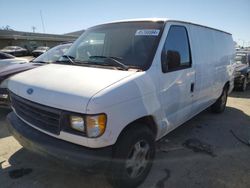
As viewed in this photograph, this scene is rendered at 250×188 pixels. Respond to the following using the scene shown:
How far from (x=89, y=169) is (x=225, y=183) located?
194 cm

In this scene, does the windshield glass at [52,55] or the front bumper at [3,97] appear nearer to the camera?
the front bumper at [3,97]

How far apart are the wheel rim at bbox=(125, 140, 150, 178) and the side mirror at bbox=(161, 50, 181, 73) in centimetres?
102

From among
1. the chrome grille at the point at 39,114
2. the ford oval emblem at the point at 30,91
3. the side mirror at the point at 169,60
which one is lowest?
the chrome grille at the point at 39,114

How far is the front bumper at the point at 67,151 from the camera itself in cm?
218

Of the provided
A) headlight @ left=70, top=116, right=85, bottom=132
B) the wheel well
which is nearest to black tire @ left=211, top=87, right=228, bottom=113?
the wheel well

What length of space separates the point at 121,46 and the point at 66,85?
109cm

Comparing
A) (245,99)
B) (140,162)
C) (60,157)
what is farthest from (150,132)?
(245,99)

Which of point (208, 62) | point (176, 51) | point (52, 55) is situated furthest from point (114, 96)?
point (52, 55)

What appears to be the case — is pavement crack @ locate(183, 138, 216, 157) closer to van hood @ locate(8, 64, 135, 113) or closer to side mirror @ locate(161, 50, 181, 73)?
side mirror @ locate(161, 50, 181, 73)

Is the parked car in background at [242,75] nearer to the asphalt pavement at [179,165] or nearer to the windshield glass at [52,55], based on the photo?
the asphalt pavement at [179,165]

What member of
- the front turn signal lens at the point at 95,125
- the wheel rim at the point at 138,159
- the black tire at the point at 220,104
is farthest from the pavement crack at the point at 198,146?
the front turn signal lens at the point at 95,125

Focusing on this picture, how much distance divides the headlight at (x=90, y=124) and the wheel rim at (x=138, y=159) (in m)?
0.62

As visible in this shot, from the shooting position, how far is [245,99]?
806cm

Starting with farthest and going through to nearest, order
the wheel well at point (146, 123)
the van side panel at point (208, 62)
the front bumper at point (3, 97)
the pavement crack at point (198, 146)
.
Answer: the front bumper at point (3, 97) → the van side panel at point (208, 62) → the pavement crack at point (198, 146) → the wheel well at point (146, 123)
